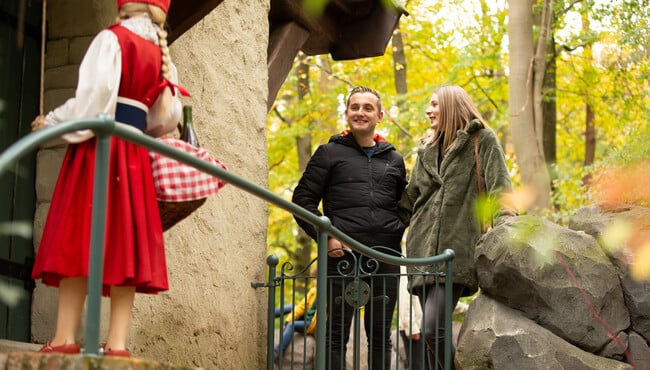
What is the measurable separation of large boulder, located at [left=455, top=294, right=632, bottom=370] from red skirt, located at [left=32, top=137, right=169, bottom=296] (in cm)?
239

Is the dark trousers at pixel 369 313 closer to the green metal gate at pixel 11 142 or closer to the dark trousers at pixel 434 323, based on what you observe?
the dark trousers at pixel 434 323

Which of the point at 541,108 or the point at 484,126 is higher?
the point at 541,108

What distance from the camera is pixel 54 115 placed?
3.33 meters

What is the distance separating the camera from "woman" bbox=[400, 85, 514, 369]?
17.1 ft

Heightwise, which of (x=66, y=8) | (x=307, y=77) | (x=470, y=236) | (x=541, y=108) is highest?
(x=307, y=77)

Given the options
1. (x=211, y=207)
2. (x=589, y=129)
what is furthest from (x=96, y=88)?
(x=589, y=129)

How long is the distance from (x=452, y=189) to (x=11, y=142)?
2308mm

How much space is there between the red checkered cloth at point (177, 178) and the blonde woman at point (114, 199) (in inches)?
2.5

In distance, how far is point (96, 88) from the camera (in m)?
3.28

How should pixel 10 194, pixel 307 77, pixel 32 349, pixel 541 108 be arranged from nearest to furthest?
1. pixel 32 349
2. pixel 10 194
3. pixel 541 108
4. pixel 307 77

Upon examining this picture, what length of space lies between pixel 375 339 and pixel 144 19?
2449 millimetres

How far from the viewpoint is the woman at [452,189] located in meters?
5.22

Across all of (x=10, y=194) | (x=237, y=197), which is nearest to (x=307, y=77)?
(x=237, y=197)

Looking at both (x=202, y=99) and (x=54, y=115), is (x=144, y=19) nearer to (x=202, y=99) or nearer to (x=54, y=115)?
(x=54, y=115)
